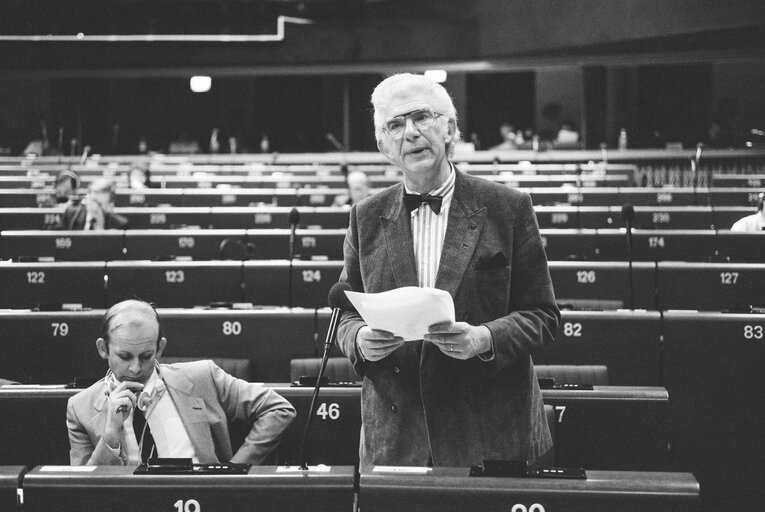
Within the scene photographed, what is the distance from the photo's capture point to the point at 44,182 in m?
10.9

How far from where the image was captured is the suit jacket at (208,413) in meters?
2.51

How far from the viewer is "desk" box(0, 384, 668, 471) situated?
2789 millimetres

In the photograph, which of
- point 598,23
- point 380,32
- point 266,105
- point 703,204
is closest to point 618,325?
point 703,204

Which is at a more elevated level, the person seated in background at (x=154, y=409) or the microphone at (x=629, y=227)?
the microphone at (x=629, y=227)

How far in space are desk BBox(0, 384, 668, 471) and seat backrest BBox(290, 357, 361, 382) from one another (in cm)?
69

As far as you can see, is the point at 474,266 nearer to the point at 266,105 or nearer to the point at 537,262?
the point at 537,262

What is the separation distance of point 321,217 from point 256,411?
5322mm

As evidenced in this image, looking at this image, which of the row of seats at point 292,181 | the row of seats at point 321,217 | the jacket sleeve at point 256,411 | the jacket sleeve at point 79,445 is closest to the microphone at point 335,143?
the row of seats at point 292,181

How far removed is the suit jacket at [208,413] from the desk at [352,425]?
149mm

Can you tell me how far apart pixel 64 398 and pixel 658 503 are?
190 cm

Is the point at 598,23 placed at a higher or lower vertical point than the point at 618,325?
higher

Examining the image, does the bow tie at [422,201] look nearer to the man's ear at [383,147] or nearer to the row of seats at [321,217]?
the man's ear at [383,147]

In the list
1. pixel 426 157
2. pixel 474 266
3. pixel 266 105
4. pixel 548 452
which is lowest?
pixel 548 452

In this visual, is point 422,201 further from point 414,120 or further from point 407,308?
point 407,308
